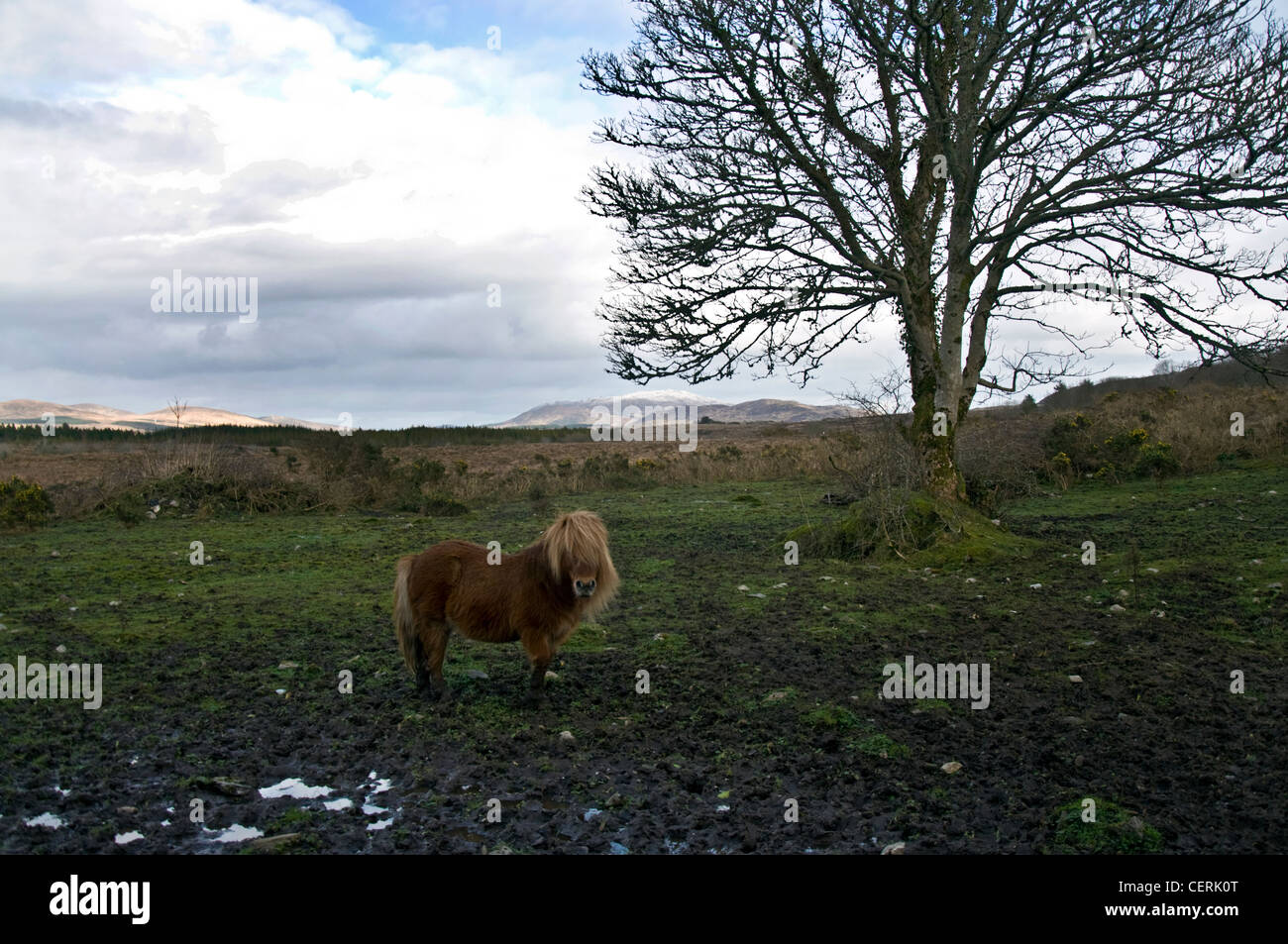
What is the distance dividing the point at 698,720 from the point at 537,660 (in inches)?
46.6

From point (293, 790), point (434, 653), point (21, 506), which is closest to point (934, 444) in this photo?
point (434, 653)

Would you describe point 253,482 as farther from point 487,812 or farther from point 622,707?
point 487,812

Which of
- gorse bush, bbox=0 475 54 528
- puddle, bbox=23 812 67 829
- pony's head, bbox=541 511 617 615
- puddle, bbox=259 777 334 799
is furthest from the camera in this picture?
gorse bush, bbox=0 475 54 528

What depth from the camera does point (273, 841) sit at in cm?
392

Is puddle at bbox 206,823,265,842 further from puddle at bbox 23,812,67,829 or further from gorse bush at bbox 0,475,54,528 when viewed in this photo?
gorse bush at bbox 0,475,54,528

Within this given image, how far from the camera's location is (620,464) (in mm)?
27359

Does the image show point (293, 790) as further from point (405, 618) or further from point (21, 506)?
point (21, 506)

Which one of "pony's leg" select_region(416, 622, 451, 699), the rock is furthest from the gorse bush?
the rock

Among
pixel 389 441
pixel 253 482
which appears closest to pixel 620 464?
pixel 253 482

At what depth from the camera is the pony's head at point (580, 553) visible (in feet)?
19.0

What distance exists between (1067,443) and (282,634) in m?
17.9

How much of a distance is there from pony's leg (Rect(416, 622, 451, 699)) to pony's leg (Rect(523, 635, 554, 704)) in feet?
2.13

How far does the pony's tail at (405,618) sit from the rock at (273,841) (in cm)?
237

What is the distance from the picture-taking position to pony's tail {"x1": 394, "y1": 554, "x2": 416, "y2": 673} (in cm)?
638
